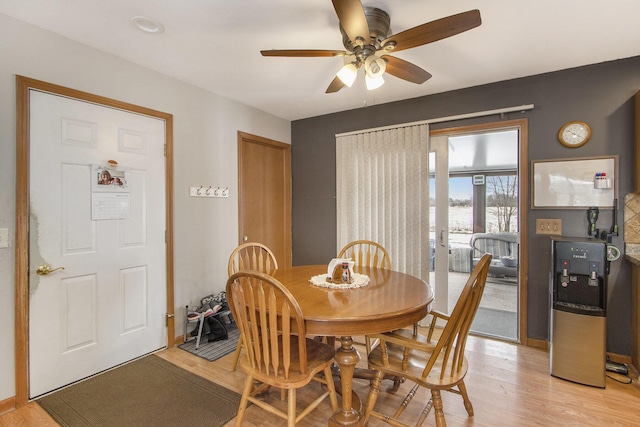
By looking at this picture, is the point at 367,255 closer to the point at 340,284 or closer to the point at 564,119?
the point at 340,284

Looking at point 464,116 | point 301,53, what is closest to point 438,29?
point 301,53

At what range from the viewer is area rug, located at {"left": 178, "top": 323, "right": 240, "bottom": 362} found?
2.60 metres

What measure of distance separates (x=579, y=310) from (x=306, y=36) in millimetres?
2681

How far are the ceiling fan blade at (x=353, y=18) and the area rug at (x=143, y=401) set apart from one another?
2.22m

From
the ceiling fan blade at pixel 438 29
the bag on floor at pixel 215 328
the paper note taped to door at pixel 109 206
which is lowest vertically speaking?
the bag on floor at pixel 215 328

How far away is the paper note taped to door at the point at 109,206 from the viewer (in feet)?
7.50

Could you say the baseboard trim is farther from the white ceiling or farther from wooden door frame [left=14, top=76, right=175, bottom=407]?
the white ceiling

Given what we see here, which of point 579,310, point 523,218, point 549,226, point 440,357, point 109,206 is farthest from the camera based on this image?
point 523,218

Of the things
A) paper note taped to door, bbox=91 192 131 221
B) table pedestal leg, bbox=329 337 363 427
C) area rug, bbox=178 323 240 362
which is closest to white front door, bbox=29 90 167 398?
paper note taped to door, bbox=91 192 131 221

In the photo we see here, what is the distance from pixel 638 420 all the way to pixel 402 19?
273cm

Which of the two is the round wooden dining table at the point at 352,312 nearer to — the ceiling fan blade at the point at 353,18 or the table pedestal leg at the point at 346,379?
the table pedestal leg at the point at 346,379

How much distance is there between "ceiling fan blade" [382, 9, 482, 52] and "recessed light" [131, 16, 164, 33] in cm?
142

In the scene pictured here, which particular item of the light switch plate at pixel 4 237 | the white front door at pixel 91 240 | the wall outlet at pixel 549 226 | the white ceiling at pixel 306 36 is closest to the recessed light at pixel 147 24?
the white ceiling at pixel 306 36

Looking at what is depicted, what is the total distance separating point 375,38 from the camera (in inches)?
67.9
